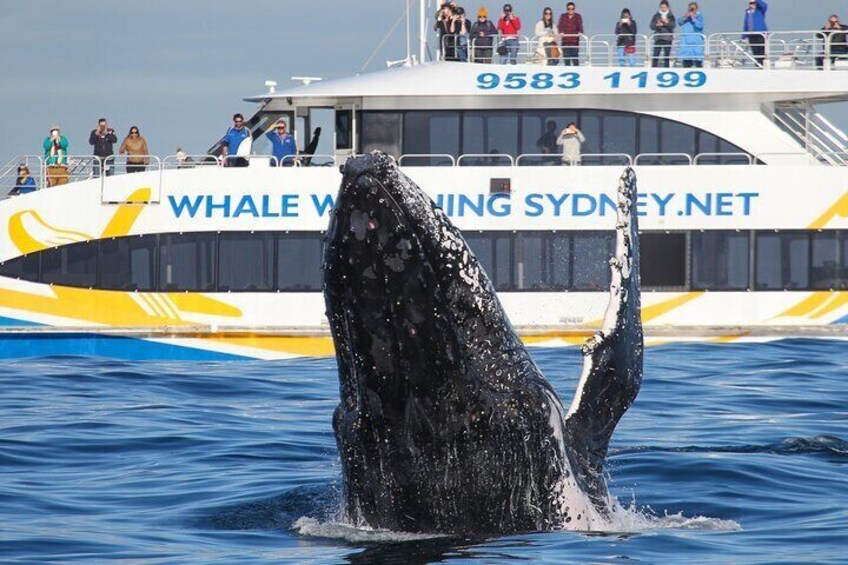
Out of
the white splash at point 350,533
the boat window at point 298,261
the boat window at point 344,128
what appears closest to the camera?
the white splash at point 350,533

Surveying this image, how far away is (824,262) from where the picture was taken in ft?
88.4

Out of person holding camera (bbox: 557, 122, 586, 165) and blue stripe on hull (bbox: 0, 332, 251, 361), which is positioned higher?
person holding camera (bbox: 557, 122, 586, 165)

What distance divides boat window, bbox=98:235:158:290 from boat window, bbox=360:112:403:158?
15.7 ft

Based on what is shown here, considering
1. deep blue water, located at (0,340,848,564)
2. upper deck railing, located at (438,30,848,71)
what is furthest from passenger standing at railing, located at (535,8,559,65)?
deep blue water, located at (0,340,848,564)

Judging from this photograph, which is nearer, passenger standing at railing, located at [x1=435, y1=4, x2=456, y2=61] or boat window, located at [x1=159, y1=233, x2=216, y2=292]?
boat window, located at [x1=159, y1=233, x2=216, y2=292]

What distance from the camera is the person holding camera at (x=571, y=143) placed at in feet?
90.7

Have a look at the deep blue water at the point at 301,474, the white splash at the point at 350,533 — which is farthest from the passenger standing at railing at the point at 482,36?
the white splash at the point at 350,533

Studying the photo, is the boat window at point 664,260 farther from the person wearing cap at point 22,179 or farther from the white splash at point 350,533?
the white splash at point 350,533

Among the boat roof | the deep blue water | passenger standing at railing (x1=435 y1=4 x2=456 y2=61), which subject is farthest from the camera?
passenger standing at railing (x1=435 y1=4 x2=456 y2=61)

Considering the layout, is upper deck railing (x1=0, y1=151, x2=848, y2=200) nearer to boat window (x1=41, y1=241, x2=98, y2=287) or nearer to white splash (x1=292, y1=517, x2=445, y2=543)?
boat window (x1=41, y1=241, x2=98, y2=287)

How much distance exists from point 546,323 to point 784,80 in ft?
22.6

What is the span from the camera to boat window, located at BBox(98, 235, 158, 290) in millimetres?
27078

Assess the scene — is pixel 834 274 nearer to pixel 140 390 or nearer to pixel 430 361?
pixel 140 390

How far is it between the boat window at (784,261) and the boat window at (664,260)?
4.71 feet
